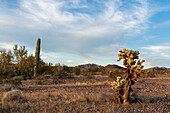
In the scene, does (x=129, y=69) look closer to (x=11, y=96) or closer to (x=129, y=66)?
Answer: (x=129, y=66)

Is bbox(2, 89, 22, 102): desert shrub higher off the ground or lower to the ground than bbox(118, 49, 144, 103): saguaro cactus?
lower

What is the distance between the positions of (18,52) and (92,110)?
22710 millimetres

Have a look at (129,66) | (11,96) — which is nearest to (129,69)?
(129,66)

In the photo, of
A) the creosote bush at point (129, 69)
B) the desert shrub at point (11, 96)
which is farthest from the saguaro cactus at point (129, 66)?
the desert shrub at point (11, 96)

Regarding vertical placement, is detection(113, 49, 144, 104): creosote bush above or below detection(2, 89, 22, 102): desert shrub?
above

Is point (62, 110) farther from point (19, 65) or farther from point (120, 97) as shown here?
point (19, 65)

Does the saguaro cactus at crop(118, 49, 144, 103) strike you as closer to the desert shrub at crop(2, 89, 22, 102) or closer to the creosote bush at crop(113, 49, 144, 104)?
the creosote bush at crop(113, 49, 144, 104)

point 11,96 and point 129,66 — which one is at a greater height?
point 129,66

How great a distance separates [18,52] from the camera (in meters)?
25.2

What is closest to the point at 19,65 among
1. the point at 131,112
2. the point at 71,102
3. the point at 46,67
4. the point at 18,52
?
the point at 18,52

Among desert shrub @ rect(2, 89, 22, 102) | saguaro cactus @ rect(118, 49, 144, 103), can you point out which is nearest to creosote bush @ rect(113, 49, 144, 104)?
saguaro cactus @ rect(118, 49, 144, 103)

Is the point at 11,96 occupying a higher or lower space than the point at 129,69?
lower

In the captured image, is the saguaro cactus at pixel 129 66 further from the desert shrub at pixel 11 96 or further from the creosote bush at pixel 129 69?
the desert shrub at pixel 11 96

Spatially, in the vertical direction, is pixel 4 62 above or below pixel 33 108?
above
